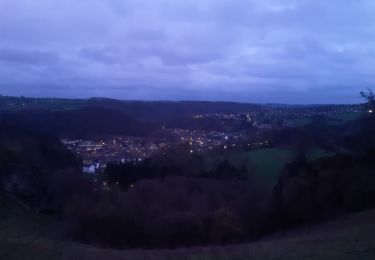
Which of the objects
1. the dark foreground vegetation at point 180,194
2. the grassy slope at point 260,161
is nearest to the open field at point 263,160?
the grassy slope at point 260,161

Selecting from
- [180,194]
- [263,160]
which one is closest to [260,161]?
[263,160]

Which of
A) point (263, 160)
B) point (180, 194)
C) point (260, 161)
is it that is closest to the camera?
point (180, 194)

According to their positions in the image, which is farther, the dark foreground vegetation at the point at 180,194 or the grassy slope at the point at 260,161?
the grassy slope at the point at 260,161

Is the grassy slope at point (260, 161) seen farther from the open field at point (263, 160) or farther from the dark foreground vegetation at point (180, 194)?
the dark foreground vegetation at point (180, 194)

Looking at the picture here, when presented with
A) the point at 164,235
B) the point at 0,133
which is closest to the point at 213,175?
the point at 164,235

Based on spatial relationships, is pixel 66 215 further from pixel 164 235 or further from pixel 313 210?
pixel 313 210

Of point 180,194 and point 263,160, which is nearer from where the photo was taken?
point 180,194

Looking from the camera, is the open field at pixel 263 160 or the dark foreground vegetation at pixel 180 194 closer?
the dark foreground vegetation at pixel 180 194

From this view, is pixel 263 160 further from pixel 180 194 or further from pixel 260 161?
pixel 180 194
